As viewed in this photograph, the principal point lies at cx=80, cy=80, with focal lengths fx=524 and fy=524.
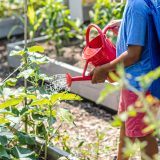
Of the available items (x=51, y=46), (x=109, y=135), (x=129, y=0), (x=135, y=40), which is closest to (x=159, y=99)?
(x=135, y=40)

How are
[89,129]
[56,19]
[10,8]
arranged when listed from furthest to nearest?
[10,8] < [56,19] < [89,129]

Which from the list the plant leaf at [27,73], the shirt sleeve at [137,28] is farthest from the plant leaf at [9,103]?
the shirt sleeve at [137,28]

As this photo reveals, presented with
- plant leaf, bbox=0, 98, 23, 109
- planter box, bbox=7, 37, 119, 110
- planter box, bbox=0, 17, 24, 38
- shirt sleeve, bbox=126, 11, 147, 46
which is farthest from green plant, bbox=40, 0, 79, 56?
shirt sleeve, bbox=126, 11, 147, 46

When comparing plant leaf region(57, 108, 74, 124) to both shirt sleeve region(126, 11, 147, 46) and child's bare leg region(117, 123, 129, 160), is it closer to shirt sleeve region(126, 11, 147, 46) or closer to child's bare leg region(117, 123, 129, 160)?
child's bare leg region(117, 123, 129, 160)

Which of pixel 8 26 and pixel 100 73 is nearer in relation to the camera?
pixel 100 73

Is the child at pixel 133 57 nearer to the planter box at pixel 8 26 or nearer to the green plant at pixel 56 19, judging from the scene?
the green plant at pixel 56 19

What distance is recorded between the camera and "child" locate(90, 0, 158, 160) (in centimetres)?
261

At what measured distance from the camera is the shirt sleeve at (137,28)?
8.54ft

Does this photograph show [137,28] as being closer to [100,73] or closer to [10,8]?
[100,73]

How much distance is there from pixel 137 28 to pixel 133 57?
15cm

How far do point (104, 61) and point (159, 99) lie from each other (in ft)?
1.22

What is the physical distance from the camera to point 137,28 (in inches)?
103

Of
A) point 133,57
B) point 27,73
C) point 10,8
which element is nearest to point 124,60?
point 133,57

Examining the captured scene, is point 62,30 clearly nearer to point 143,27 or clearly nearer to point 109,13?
point 109,13
